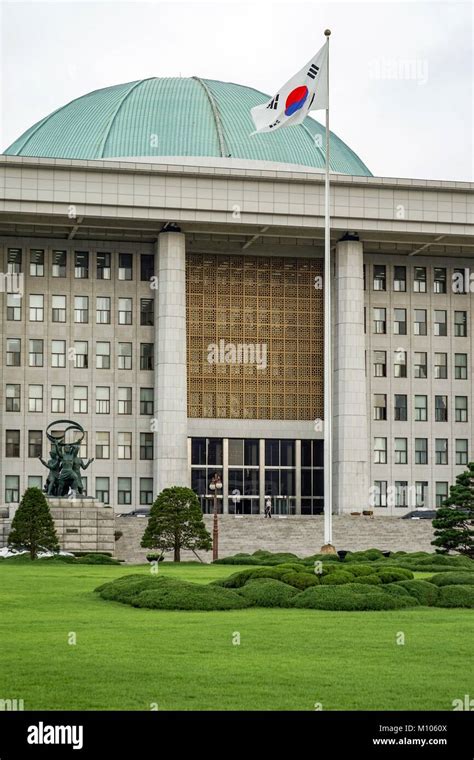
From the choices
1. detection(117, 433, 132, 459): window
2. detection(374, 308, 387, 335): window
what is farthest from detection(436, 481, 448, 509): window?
detection(117, 433, 132, 459): window

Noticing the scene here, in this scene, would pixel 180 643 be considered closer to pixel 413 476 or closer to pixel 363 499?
pixel 363 499

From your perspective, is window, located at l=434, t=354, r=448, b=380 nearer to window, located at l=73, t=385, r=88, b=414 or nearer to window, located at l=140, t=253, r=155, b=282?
window, located at l=140, t=253, r=155, b=282

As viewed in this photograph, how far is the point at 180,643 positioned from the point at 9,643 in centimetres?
256

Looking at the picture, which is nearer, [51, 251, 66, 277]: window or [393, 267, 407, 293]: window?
[51, 251, 66, 277]: window

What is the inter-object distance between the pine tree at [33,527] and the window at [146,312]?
1155 inches

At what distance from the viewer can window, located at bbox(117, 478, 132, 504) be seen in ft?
241

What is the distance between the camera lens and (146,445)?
7400 cm

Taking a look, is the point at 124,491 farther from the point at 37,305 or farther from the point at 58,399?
the point at 37,305

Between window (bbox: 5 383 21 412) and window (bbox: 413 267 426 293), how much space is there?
23901mm

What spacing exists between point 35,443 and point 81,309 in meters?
7.88

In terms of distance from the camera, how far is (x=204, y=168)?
70.2 metres

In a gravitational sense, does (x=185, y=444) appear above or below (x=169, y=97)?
below
